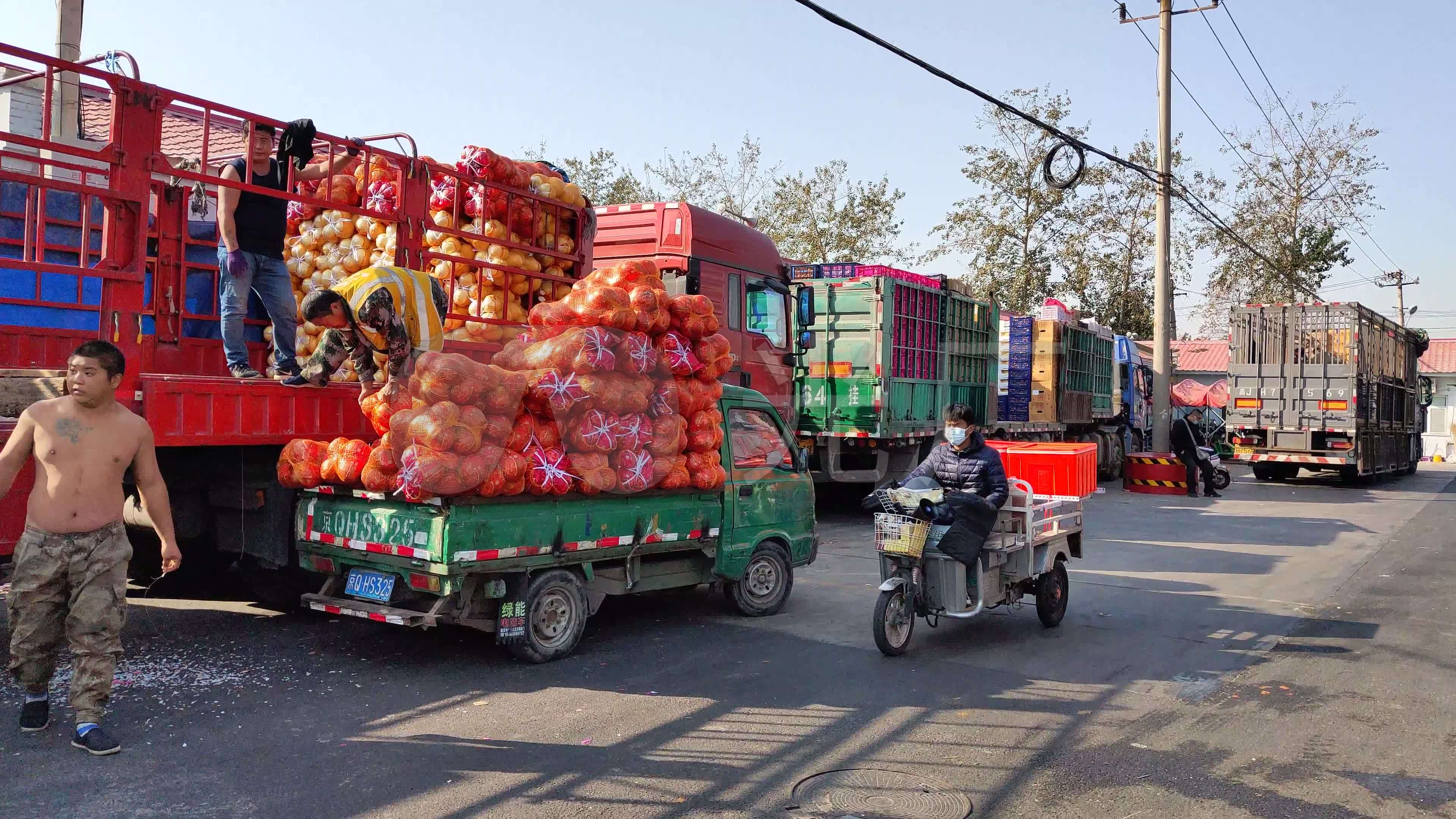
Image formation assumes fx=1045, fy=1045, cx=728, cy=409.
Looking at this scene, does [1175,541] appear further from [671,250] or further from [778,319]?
[671,250]

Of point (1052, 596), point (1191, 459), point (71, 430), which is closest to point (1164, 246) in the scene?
point (1191, 459)

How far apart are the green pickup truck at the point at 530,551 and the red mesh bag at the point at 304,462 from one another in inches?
5.7

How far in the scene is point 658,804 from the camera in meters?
4.10

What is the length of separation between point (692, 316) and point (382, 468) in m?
2.29

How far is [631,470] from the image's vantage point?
6.50 m

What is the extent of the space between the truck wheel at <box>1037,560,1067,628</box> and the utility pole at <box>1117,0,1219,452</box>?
13.2 metres

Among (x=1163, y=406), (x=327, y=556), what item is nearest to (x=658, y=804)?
(x=327, y=556)

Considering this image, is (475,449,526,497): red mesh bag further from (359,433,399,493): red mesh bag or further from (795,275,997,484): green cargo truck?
(795,275,997,484): green cargo truck

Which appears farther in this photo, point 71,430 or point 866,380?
point 866,380

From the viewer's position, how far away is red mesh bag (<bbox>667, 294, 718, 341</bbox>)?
695cm

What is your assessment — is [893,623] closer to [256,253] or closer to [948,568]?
[948,568]

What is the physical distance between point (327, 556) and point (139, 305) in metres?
1.80

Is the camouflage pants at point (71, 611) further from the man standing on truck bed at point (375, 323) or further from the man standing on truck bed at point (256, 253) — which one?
the man standing on truck bed at point (256, 253)

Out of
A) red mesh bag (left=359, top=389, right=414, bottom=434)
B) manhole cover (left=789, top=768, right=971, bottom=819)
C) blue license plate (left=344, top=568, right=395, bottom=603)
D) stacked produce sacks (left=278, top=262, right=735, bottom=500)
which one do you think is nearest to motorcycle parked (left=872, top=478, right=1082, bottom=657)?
stacked produce sacks (left=278, top=262, right=735, bottom=500)
